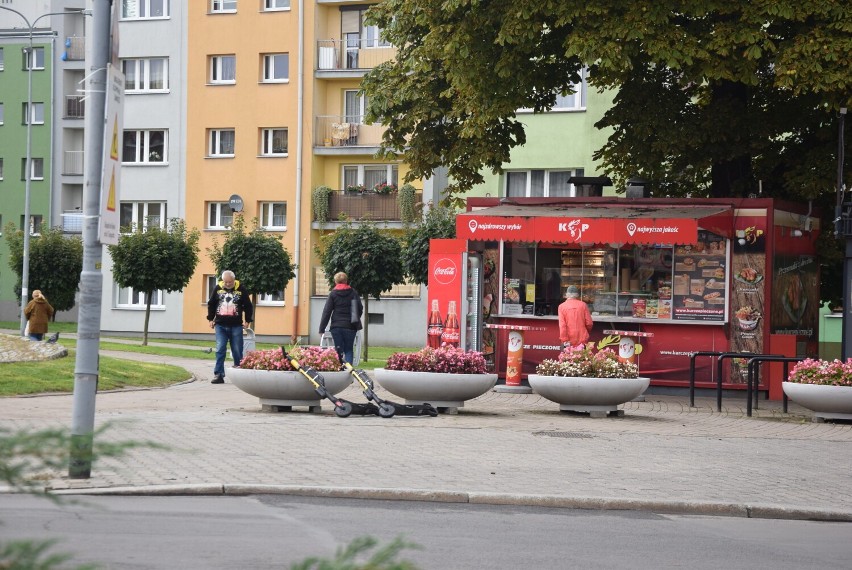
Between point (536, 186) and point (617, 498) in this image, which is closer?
point (617, 498)

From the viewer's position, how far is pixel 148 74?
55000 mm

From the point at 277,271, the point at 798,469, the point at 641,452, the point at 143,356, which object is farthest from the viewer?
the point at 277,271

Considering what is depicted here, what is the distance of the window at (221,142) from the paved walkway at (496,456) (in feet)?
114

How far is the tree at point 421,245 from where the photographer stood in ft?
126

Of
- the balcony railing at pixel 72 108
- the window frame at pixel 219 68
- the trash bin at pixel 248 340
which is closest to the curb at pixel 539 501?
the trash bin at pixel 248 340

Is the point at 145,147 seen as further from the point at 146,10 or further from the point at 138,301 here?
the point at 138,301

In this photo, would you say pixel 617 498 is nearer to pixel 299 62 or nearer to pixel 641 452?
pixel 641 452

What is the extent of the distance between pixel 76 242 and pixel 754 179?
4134cm

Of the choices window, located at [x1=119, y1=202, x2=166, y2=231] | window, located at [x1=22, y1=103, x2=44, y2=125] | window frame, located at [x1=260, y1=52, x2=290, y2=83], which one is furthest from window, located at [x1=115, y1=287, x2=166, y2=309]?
window, located at [x1=22, y1=103, x2=44, y2=125]

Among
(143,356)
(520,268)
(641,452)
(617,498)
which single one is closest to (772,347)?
(520,268)

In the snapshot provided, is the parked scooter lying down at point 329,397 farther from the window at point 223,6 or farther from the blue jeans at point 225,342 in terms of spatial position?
the window at point 223,6

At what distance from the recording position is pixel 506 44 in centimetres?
2405

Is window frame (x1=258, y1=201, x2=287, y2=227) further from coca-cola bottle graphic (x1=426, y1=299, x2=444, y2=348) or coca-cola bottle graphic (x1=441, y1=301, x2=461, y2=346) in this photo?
coca-cola bottle graphic (x1=441, y1=301, x2=461, y2=346)

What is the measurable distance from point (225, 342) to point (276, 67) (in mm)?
31512
